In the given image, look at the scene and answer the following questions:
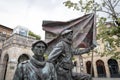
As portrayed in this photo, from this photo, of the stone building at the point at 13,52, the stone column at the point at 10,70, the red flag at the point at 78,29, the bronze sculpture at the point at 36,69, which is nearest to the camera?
the bronze sculpture at the point at 36,69

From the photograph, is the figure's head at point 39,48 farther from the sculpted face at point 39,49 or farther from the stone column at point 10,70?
the stone column at point 10,70

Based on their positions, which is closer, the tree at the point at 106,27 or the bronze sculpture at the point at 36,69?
the bronze sculpture at the point at 36,69

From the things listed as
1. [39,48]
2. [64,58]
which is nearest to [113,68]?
[64,58]

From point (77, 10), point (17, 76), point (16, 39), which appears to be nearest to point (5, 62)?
point (16, 39)

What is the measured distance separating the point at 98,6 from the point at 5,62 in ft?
46.3

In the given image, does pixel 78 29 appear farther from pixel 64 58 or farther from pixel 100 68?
pixel 100 68

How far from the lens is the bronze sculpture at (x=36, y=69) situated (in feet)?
7.24

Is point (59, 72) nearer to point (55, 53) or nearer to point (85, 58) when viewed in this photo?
point (55, 53)

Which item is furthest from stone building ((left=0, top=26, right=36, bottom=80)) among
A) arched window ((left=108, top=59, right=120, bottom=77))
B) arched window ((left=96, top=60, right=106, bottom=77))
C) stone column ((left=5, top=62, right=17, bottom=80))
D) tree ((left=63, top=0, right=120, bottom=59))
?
arched window ((left=108, top=59, right=120, bottom=77))

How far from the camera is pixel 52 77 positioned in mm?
2344

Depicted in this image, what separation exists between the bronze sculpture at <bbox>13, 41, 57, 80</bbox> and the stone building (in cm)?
1408

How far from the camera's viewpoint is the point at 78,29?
4.99m

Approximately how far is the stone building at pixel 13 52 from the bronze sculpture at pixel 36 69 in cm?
1408

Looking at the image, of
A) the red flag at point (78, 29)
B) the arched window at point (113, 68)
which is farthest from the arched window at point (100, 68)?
the red flag at point (78, 29)
